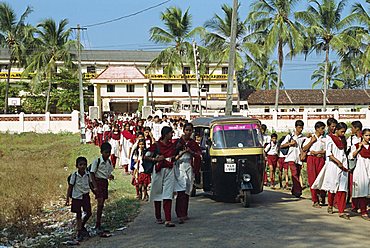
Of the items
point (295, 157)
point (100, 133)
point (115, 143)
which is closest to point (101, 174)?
point (295, 157)

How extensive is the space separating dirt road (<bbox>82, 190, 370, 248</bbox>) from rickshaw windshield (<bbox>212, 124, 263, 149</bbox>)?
133 cm

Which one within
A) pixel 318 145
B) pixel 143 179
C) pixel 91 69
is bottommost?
pixel 143 179

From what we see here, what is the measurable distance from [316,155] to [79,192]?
543cm

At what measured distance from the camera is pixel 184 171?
9891 millimetres

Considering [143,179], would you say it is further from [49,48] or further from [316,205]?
[49,48]

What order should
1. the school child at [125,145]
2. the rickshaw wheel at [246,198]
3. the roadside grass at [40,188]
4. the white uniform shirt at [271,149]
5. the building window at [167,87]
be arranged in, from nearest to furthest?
the roadside grass at [40,188]
the rickshaw wheel at [246,198]
the white uniform shirt at [271,149]
the school child at [125,145]
the building window at [167,87]

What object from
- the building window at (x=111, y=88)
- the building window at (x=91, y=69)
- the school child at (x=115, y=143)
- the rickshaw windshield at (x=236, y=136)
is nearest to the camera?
the rickshaw windshield at (x=236, y=136)

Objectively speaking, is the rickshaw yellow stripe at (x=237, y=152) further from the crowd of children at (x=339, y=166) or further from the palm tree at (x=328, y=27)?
the palm tree at (x=328, y=27)

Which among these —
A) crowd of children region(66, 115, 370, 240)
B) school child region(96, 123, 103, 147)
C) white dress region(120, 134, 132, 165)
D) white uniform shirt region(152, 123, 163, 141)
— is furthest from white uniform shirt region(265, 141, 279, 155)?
school child region(96, 123, 103, 147)

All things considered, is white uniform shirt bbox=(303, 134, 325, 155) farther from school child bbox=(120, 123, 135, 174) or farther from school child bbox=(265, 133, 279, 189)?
school child bbox=(120, 123, 135, 174)

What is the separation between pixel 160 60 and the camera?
46031 mm

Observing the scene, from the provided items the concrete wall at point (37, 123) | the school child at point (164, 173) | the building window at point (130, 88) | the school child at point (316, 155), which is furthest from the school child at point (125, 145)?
the building window at point (130, 88)

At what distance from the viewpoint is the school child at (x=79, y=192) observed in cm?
879

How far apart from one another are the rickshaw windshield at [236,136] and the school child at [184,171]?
1.28 m
